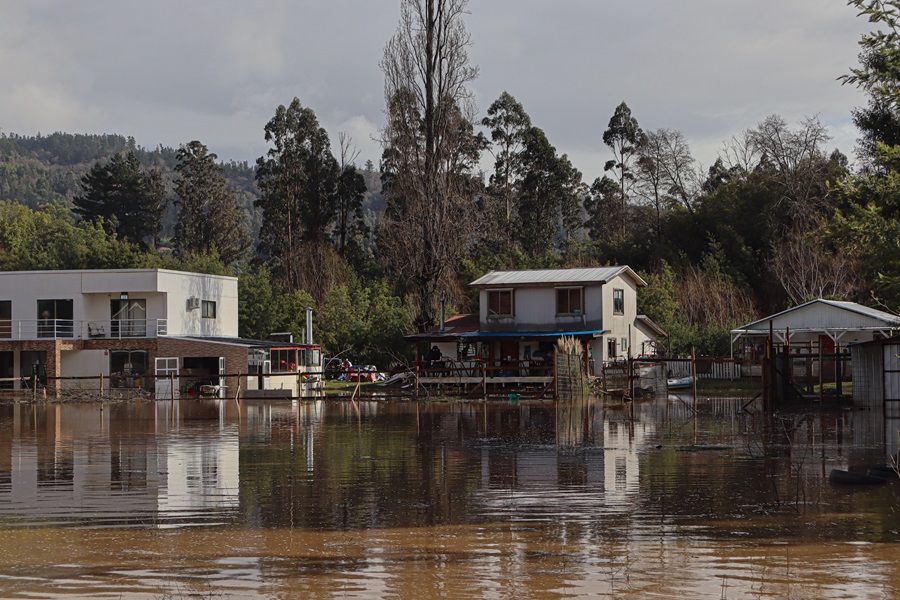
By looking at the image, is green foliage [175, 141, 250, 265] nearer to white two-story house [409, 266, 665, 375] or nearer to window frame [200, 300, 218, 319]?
window frame [200, 300, 218, 319]

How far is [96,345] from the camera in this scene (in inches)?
2089

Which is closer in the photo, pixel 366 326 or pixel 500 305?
pixel 500 305

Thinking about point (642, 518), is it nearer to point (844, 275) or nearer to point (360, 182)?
point (844, 275)

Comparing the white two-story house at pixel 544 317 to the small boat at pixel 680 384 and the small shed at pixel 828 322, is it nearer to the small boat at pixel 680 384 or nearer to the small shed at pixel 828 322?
the small boat at pixel 680 384

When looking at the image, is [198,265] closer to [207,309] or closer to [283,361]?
[207,309]

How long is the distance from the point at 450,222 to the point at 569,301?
773cm

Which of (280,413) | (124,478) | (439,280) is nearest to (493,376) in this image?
(439,280)

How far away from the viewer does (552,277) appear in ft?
175

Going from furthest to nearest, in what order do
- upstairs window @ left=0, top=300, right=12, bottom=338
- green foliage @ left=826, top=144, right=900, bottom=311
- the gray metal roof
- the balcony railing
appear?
upstairs window @ left=0, top=300, right=12, bottom=338 → the balcony railing → the gray metal roof → green foliage @ left=826, top=144, right=900, bottom=311

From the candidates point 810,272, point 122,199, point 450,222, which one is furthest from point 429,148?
point 122,199

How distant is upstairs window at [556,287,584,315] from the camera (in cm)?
5209

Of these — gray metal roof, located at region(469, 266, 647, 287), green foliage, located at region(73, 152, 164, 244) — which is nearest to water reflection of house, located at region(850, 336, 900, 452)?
gray metal roof, located at region(469, 266, 647, 287)

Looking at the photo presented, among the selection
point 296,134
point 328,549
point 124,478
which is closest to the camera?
point 328,549

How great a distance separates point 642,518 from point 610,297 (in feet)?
134
